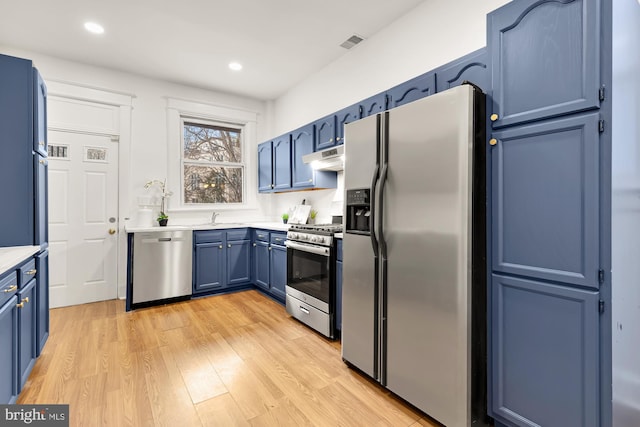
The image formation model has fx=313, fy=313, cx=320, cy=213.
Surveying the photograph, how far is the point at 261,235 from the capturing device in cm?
411

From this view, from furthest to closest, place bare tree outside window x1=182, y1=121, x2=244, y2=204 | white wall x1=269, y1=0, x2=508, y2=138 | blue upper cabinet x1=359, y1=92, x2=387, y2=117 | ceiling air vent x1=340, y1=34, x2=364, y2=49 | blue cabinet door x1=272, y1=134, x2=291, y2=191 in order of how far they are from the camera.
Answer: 1. bare tree outside window x1=182, y1=121, x2=244, y2=204
2. blue cabinet door x1=272, y1=134, x2=291, y2=191
3. ceiling air vent x1=340, y1=34, x2=364, y2=49
4. blue upper cabinet x1=359, y1=92, x2=387, y2=117
5. white wall x1=269, y1=0, x2=508, y2=138

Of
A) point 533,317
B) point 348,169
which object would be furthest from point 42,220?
point 533,317

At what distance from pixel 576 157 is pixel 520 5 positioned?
0.78 metres

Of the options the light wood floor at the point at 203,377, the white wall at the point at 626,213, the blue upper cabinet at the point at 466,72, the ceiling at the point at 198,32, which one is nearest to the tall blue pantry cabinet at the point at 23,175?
the light wood floor at the point at 203,377

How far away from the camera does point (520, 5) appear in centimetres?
148

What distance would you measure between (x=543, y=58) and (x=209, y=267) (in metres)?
3.87

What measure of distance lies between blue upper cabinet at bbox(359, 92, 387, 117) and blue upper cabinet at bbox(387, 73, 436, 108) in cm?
5

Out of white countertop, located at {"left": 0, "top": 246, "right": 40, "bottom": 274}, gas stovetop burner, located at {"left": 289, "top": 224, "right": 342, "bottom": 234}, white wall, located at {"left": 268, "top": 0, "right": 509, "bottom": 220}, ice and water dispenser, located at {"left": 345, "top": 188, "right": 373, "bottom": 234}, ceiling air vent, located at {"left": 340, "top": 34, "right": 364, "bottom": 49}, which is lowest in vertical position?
white countertop, located at {"left": 0, "top": 246, "right": 40, "bottom": 274}

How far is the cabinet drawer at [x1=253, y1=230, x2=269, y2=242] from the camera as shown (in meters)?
3.98

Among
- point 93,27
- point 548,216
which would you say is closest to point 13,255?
point 93,27

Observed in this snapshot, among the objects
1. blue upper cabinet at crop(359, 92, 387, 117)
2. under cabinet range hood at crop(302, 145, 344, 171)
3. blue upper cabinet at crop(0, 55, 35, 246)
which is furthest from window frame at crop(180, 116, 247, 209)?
blue upper cabinet at crop(359, 92, 387, 117)

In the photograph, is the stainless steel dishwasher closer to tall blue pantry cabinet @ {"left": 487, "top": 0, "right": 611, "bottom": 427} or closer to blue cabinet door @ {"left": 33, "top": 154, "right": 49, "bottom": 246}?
blue cabinet door @ {"left": 33, "top": 154, "right": 49, "bottom": 246}

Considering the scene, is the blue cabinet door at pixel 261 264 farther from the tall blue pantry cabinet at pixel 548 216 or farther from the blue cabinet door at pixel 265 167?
the tall blue pantry cabinet at pixel 548 216

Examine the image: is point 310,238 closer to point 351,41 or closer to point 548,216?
point 548,216
